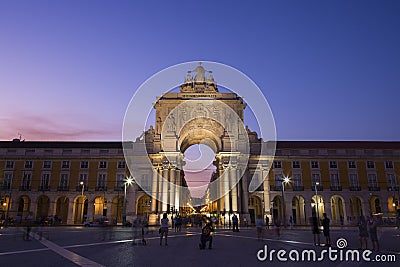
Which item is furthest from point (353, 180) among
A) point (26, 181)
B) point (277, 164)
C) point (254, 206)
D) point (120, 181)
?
point (26, 181)

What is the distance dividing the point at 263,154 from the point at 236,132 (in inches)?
232

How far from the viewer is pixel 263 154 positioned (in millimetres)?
49781

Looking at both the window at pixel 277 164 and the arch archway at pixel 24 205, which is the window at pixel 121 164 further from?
the window at pixel 277 164

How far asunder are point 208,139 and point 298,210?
18529mm

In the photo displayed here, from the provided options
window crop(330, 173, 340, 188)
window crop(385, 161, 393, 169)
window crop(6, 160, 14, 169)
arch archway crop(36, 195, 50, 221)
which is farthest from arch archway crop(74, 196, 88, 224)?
window crop(385, 161, 393, 169)

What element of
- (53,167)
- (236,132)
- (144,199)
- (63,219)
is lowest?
(63,219)

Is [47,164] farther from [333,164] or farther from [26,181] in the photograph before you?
[333,164]

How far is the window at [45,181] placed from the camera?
1901 inches

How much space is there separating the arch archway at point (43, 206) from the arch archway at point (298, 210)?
128ft

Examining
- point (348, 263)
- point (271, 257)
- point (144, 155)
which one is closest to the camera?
point (348, 263)

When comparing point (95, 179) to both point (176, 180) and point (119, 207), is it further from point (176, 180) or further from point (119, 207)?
point (176, 180)

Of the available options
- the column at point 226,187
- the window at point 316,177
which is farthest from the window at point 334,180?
the column at point 226,187

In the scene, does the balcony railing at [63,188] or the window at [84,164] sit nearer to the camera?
the balcony railing at [63,188]

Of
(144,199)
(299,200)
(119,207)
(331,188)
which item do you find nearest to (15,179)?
(119,207)
